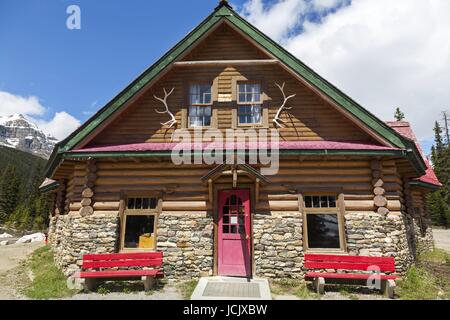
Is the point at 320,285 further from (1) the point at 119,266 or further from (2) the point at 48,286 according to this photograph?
(2) the point at 48,286

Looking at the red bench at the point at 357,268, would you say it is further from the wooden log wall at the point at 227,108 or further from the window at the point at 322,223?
the wooden log wall at the point at 227,108

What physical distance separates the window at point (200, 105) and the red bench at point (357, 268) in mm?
6094

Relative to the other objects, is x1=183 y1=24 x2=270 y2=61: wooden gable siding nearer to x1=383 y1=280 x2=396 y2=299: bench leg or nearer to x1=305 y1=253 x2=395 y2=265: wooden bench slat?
x1=305 y1=253 x2=395 y2=265: wooden bench slat

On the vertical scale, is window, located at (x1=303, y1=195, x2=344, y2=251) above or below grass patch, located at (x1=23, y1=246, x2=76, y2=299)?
above

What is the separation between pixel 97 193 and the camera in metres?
10.5

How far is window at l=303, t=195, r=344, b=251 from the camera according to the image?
9.98 m

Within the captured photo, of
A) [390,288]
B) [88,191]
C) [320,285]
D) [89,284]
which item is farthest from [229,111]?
[390,288]

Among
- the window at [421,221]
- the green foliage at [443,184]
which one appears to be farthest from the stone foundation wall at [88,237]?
the green foliage at [443,184]

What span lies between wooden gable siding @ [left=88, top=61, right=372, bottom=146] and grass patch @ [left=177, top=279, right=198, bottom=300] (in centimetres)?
492

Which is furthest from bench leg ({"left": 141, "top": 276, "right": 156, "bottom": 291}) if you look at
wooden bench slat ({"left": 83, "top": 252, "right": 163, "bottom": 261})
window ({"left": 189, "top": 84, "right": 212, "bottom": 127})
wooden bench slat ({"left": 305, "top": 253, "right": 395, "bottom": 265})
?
window ({"left": 189, "top": 84, "right": 212, "bottom": 127})

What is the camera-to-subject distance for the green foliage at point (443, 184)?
4003 centimetres

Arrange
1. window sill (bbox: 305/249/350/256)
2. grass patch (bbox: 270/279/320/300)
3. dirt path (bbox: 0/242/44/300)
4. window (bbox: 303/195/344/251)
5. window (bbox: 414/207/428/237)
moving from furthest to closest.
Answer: window (bbox: 414/207/428/237)
window (bbox: 303/195/344/251)
window sill (bbox: 305/249/350/256)
dirt path (bbox: 0/242/44/300)
grass patch (bbox: 270/279/320/300)
